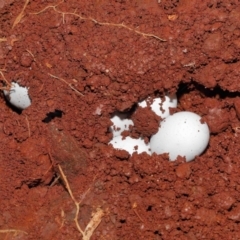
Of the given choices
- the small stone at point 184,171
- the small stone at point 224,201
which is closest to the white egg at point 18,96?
the small stone at point 184,171

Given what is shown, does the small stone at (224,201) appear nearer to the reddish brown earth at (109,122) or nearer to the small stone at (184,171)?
the reddish brown earth at (109,122)

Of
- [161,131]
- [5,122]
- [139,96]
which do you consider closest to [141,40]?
[139,96]

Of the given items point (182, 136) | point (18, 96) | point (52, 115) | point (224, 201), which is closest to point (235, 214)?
point (224, 201)

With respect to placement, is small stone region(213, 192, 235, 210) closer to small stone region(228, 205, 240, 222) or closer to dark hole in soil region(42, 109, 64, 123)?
small stone region(228, 205, 240, 222)

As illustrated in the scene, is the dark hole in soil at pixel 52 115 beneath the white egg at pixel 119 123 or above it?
beneath

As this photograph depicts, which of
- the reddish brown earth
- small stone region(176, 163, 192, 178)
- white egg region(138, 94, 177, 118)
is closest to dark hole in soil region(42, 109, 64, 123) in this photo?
the reddish brown earth

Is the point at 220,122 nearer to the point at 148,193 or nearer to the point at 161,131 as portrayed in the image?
the point at 161,131

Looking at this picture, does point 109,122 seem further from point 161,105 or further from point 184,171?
point 184,171
